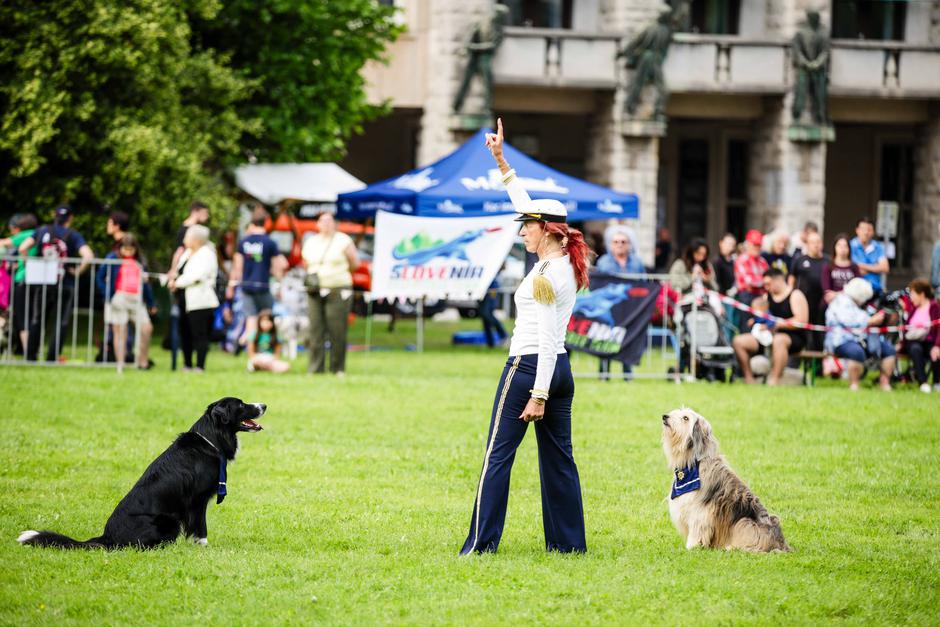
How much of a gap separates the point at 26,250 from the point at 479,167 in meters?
7.14

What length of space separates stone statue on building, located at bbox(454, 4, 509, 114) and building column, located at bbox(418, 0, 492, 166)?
0.65 ft

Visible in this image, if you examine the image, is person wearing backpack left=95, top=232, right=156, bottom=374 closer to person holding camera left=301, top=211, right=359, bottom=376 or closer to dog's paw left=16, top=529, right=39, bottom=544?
person holding camera left=301, top=211, right=359, bottom=376

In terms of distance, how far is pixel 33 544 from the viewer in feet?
28.3

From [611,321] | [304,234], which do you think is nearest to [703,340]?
[611,321]

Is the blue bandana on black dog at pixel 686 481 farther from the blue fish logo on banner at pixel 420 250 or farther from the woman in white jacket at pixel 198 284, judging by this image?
the blue fish logo on banner at pixel 420 250

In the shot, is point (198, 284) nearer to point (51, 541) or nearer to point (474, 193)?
point (474, 193)

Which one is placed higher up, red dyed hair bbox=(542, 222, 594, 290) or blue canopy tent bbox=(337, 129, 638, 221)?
blue canopy tent bbox=(337, 129, 638, 221)

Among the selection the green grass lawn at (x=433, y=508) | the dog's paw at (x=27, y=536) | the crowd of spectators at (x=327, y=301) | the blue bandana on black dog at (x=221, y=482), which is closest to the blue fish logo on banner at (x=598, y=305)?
the crowd of spectators at (x=327, y=301)

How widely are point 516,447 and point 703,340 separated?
461 inches

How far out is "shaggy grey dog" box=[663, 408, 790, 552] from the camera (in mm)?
9023

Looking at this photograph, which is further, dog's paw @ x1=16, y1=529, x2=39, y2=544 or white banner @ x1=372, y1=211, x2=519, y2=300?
white banner @ x1=372, y1=211, x2=519, y2=300

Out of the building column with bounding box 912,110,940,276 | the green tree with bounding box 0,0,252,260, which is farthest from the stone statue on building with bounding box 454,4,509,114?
the building column with bounding box 912,110,940,276

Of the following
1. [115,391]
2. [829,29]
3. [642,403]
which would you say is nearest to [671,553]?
[642,403]

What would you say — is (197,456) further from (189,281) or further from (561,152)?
(561,152)
